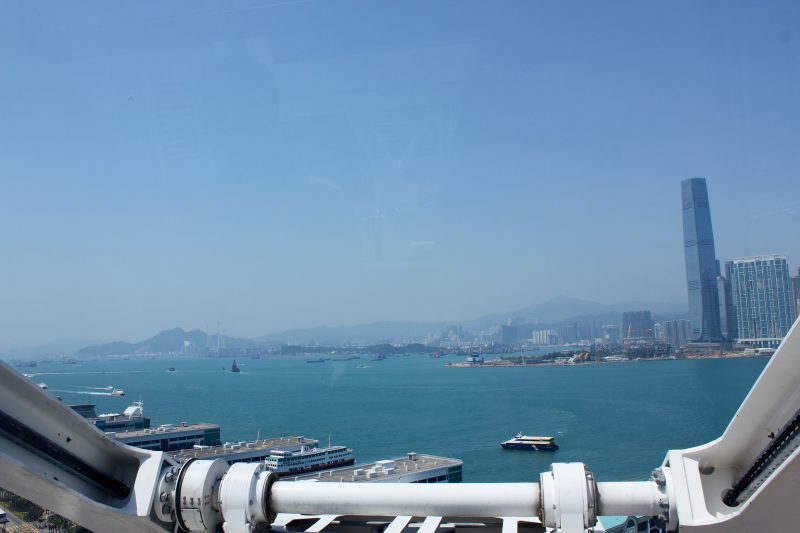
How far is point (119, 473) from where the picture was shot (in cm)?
205

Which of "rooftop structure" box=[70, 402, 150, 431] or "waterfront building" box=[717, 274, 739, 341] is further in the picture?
"waterfront building" box=[717, 274, 739, 341]

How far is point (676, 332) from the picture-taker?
38750 mm

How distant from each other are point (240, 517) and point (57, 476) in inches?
20.3

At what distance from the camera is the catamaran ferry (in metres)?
13.1

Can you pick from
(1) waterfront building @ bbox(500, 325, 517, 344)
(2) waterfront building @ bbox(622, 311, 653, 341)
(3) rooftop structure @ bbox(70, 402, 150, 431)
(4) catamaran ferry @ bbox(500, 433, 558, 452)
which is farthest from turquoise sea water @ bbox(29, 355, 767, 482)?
(1) waterfront building @ bbox(500, 325, 517, 344)

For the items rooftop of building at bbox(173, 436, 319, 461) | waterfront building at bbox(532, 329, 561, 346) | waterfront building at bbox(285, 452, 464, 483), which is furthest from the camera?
waterfront building at bbox(532, 329, 561, 346)

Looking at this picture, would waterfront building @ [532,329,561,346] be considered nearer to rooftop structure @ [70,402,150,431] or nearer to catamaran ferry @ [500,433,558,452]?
rooftop structure @ [70,402,150,431]

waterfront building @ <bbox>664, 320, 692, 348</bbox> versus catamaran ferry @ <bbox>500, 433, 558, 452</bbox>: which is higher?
waterfront building @ <bbox>664, 320, 692, 348</bbox>

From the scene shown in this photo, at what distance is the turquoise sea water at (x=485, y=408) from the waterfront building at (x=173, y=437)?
163 cm

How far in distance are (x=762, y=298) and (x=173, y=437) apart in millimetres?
19352

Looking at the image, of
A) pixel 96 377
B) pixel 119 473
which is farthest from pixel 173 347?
pixel 119 473

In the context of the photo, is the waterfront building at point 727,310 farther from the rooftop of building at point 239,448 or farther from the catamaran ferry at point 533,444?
the rooftop of building at point 239,448

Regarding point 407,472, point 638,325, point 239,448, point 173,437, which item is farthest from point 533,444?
point 638,325

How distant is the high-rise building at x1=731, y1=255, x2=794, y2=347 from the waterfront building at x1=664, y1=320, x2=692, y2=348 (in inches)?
405
